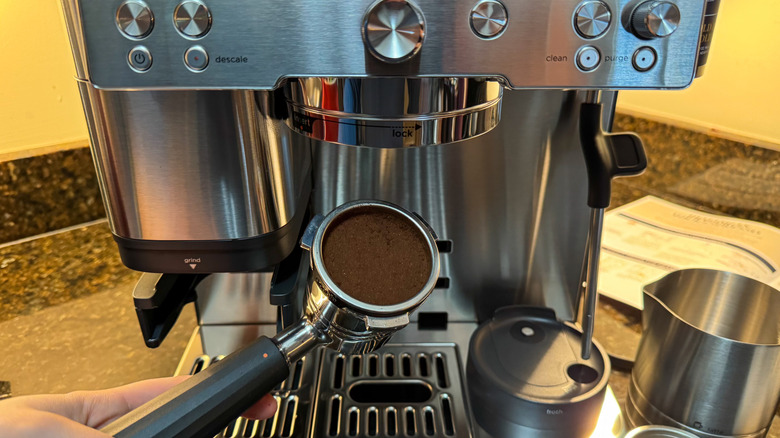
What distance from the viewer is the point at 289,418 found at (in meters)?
0.47

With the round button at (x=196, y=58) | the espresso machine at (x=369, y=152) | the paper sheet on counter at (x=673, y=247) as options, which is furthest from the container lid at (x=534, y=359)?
the round button at (x=196, y=58)

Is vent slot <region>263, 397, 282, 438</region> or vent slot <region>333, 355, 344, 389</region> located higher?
vent slot <region>333, 355, 344, 389</region>

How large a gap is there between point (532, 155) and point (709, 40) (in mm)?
A: 210

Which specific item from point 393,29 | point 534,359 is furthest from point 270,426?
point 393,29

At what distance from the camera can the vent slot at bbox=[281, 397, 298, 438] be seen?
0.46 meters

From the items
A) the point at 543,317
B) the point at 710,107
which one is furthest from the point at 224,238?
the point at 710,107

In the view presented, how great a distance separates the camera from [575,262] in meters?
0.57

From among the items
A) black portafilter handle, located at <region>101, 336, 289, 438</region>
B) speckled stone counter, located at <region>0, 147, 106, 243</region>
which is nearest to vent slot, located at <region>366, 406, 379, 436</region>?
black portafilter handle, located at <region>101, 336, 289, 438</region>

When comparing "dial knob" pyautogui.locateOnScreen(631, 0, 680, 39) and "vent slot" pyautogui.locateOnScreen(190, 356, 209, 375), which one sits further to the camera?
"vent slot" pyautogui.locateOnScreen(190, 356, 209, 375)

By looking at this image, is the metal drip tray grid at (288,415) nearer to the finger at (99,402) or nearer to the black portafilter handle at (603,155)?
the finger at (99,402)

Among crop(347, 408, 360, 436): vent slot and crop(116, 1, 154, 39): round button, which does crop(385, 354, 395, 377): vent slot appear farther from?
crop(116, 1, 154, 39): round button

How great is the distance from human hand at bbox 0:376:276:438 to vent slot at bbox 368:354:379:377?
128 millimetres

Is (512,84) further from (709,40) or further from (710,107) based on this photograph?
(710,107)

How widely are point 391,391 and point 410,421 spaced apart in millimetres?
54
